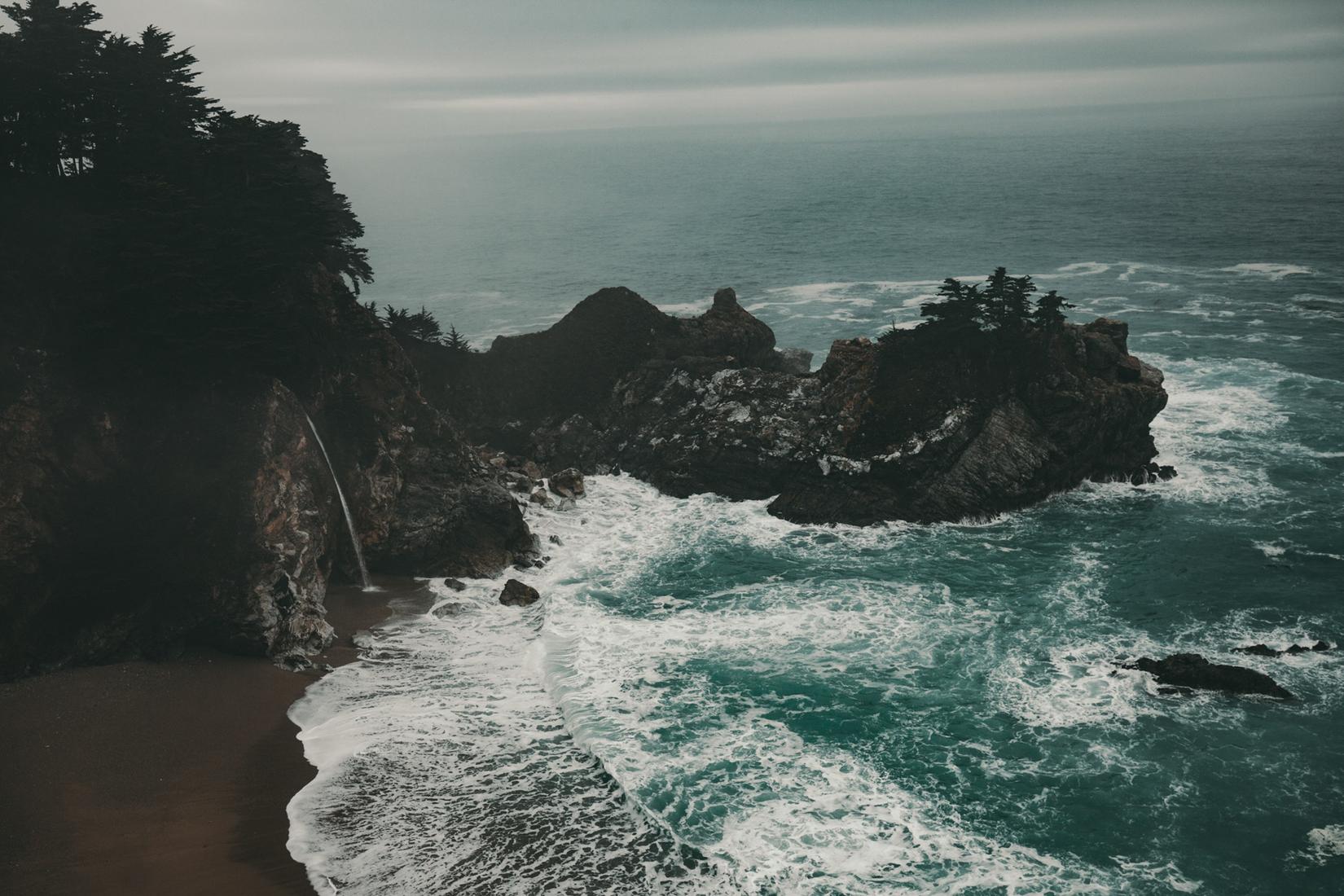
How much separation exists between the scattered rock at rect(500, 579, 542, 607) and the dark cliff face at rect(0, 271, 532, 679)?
715cm

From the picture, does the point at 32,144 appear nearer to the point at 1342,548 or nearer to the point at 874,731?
the point at 874,731

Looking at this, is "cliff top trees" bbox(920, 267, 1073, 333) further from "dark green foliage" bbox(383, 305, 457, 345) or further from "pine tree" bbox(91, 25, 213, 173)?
"pine tree" bbox(91, 25, 213, 173)

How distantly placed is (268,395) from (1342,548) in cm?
4807

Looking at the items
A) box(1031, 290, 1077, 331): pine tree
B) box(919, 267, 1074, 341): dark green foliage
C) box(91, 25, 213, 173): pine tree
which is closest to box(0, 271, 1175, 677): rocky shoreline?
box(1031, 290, 1077, 331): pine tree

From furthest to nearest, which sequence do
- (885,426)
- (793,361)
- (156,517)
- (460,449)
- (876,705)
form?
(793,361), (885,426), (460,449), (156,517), (876,705)

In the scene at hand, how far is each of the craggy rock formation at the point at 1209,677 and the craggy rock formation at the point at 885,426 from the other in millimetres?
15177

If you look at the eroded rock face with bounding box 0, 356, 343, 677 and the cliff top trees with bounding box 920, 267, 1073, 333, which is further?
the cliff top trees with bounding box 920, 267, 1073, 333

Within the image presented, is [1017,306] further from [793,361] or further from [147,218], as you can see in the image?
[147,218]

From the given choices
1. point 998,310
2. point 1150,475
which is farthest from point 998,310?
point 1150,475

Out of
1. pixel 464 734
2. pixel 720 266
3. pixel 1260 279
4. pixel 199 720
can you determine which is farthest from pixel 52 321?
pixel 1260 279

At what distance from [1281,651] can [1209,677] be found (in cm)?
444

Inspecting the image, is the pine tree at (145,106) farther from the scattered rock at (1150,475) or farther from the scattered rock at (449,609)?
the scattered rock at (1150,475)

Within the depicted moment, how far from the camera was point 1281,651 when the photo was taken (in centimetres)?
3362

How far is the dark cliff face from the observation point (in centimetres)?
3088
